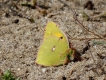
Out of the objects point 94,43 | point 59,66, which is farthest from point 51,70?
point 94,43

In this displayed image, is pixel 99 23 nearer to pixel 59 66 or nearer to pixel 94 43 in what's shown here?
pixel 94 43

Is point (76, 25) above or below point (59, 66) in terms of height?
above

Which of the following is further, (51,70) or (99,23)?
(99,23)

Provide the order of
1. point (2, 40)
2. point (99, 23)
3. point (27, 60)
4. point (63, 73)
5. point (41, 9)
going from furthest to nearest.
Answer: point (41, 9)
point (99, 23)
point (2, 40)
point (27, 60)
point (63, 73)

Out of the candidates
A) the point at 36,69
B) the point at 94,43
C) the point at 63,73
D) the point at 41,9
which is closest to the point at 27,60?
the point at 36,69

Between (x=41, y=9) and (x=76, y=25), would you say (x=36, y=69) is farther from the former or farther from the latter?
(x=41, y=9)

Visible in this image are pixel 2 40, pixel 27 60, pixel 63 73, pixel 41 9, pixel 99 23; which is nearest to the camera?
pixel 63 73
